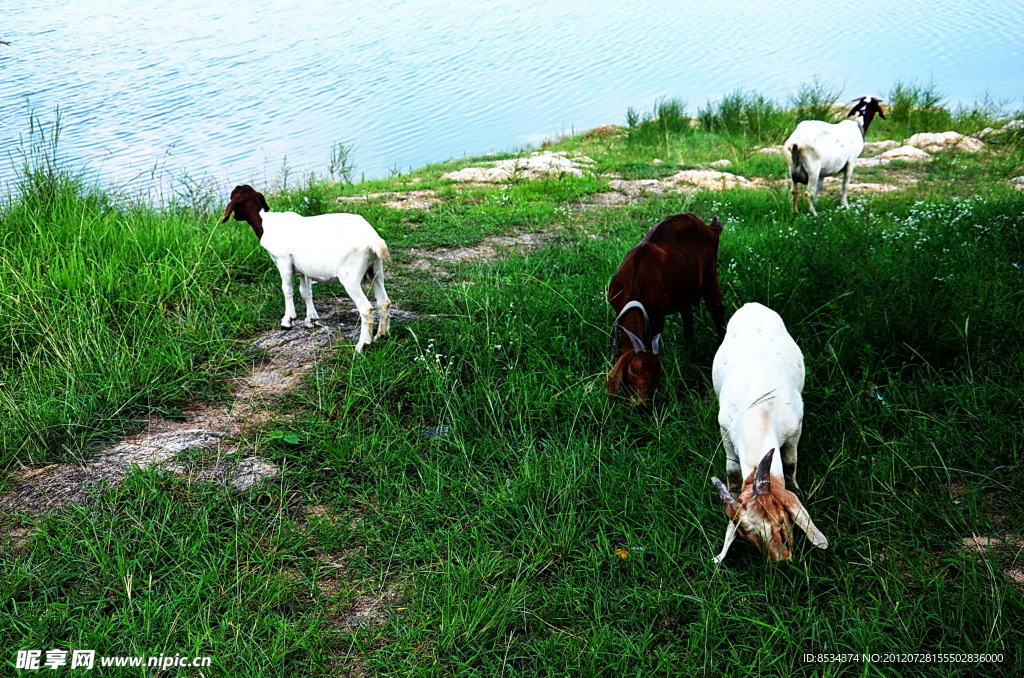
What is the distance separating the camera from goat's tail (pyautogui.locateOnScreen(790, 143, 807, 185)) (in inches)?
291

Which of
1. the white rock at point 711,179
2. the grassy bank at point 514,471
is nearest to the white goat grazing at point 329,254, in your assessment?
the grassy bank at point 514,471

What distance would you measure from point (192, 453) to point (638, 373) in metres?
2.27

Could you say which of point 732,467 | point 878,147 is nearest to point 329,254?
point 732,467

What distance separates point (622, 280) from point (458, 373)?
106 centimetres

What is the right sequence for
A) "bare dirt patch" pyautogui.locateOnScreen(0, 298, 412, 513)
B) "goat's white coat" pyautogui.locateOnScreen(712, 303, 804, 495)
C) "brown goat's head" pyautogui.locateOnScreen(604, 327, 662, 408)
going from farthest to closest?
"brown goat's head" pyautogui.locateOnScreen(604, 327, 662, 408)
"bare dirt patch" pyautogui.locateOnScreen(0, 298, 412, 513)
"goat's white coat" pyautogui.locateOnScreen(712, 303, 804, 495)

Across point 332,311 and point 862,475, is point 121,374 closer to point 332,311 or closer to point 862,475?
point 332,311

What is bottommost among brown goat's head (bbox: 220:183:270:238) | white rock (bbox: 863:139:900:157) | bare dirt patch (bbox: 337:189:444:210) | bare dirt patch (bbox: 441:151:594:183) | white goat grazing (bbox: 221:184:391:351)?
white rock (bbox: 863:139:900:157)

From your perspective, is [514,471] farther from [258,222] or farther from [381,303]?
[258,222]

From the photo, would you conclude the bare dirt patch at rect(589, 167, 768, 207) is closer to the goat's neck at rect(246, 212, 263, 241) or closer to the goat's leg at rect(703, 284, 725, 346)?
the goat's leg at rect(703, 284, 725, 346)

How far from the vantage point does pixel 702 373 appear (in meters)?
4.21

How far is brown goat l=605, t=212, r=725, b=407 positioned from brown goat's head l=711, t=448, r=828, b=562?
3.52 feet

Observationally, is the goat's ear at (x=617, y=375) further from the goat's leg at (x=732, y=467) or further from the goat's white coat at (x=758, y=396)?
the goat's leg at (x=732, y=467)

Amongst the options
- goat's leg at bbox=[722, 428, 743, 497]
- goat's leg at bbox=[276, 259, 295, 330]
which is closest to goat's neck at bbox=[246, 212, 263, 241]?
goat's leg at bbox=[276, 259, 295, 330]

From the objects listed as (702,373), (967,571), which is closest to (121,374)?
(702,373)
